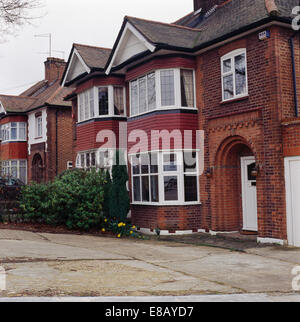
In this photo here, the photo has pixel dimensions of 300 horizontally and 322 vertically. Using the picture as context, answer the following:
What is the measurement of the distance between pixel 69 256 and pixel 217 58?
7.86m

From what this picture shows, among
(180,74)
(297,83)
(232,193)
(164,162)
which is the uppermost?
(180,74)

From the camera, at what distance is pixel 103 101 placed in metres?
17.8

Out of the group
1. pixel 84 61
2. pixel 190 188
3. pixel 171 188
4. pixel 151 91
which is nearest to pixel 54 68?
pixel 84 61

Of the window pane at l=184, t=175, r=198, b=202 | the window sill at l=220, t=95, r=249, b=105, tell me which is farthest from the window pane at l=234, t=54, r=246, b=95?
the window pane at l=184, t=175, r=198, b=202

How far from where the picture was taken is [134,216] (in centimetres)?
1570

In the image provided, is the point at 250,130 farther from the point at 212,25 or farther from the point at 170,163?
the point at 212,25

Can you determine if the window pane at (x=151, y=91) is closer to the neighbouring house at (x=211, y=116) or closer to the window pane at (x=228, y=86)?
the neighbouring house at (x=211, y=116)

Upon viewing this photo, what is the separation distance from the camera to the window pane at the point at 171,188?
561 inches

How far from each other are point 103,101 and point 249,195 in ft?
24.8

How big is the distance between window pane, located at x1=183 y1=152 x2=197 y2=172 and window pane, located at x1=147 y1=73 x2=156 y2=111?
6.69ft

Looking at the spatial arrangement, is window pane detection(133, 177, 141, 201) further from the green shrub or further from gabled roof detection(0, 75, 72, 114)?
gabled roof detection(0, 75, 72, 114)

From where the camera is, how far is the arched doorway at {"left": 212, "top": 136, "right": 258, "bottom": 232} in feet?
44.1
